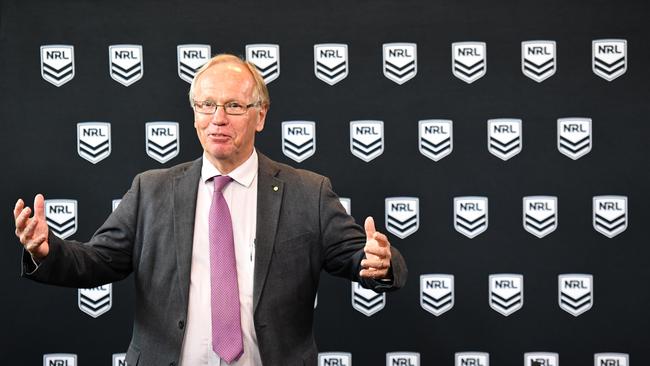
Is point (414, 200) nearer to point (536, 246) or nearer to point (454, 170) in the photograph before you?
point (454, 170)

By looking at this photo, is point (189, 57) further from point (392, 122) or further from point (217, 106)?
point (217, 106)

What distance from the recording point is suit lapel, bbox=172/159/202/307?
2.31 meters

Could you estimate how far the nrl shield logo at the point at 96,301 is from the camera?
12.0 feet

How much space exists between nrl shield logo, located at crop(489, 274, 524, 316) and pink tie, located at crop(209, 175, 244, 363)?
69.2 inches

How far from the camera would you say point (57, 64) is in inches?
143

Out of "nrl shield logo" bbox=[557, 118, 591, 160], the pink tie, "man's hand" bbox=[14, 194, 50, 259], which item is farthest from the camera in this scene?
"nrl shield logo" bbox=[557, 118, 591, 160]

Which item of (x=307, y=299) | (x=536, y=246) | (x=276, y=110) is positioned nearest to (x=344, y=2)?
(x=276, y=110)

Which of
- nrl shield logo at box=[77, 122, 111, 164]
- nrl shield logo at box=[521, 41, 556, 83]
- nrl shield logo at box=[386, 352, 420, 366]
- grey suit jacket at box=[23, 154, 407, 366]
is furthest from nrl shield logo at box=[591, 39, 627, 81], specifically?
nrl shield logo at box=[77, 122, 111, 164]

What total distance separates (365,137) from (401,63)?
1.32 feet

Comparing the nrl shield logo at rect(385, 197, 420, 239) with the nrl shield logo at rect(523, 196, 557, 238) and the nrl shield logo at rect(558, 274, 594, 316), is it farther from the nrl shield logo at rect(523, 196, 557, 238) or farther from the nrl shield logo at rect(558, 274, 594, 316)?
the nrl shield logo at rect(558, 274, 594, 316)

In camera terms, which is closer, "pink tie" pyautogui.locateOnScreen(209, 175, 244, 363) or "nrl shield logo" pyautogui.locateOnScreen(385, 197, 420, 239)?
"pink tie" pyautogui.locateOnScreen(209, 175, 244, 363)

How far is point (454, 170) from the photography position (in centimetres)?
365

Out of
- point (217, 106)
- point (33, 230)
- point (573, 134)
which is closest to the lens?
point (33, 230)

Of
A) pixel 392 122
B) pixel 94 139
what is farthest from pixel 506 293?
pixel 94 139
